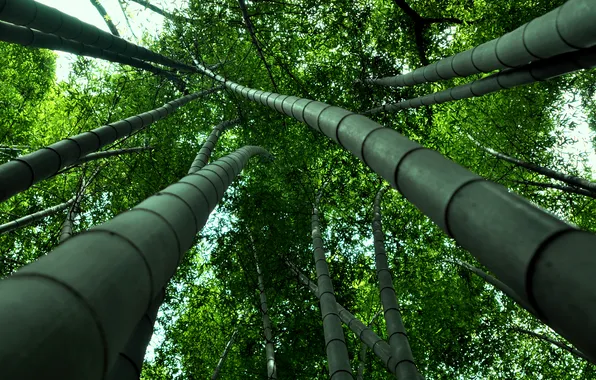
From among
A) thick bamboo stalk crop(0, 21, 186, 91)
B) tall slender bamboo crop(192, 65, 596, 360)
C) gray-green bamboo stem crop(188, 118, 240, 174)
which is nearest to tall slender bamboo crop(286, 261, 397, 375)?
tall slender bamboo crop(192, 65, 596, 360)

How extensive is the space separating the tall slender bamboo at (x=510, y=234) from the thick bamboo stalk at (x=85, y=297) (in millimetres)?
997

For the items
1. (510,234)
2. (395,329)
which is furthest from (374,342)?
(510,234)

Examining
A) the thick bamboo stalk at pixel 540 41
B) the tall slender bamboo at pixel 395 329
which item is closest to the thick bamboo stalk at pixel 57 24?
the thick bamboo stalk at pixel 540 41

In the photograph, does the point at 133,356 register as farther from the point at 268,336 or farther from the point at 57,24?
the point at 268,336

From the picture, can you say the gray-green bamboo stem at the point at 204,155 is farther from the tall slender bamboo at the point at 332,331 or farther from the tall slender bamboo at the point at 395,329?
the tall slender bamboo at the point at 395,329

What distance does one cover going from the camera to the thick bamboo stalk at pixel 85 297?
704 millimetres

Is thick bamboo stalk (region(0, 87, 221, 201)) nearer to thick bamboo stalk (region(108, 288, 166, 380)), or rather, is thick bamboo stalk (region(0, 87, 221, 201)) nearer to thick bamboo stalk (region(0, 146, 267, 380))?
thick bamboo stalk (region(108, 288, 166, 380))

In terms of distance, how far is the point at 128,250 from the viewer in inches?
43.5

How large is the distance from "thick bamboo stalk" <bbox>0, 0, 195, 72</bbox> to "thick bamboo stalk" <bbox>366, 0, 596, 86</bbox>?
13.5 ft

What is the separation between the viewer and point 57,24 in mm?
3578

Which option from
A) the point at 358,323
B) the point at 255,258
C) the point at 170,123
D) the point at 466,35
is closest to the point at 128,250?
the point at 358,323

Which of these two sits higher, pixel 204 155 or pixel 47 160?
pixel 204 155

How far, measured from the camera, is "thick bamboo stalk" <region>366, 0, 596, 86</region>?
2.14 m

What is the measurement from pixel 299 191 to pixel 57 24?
4610 mm
